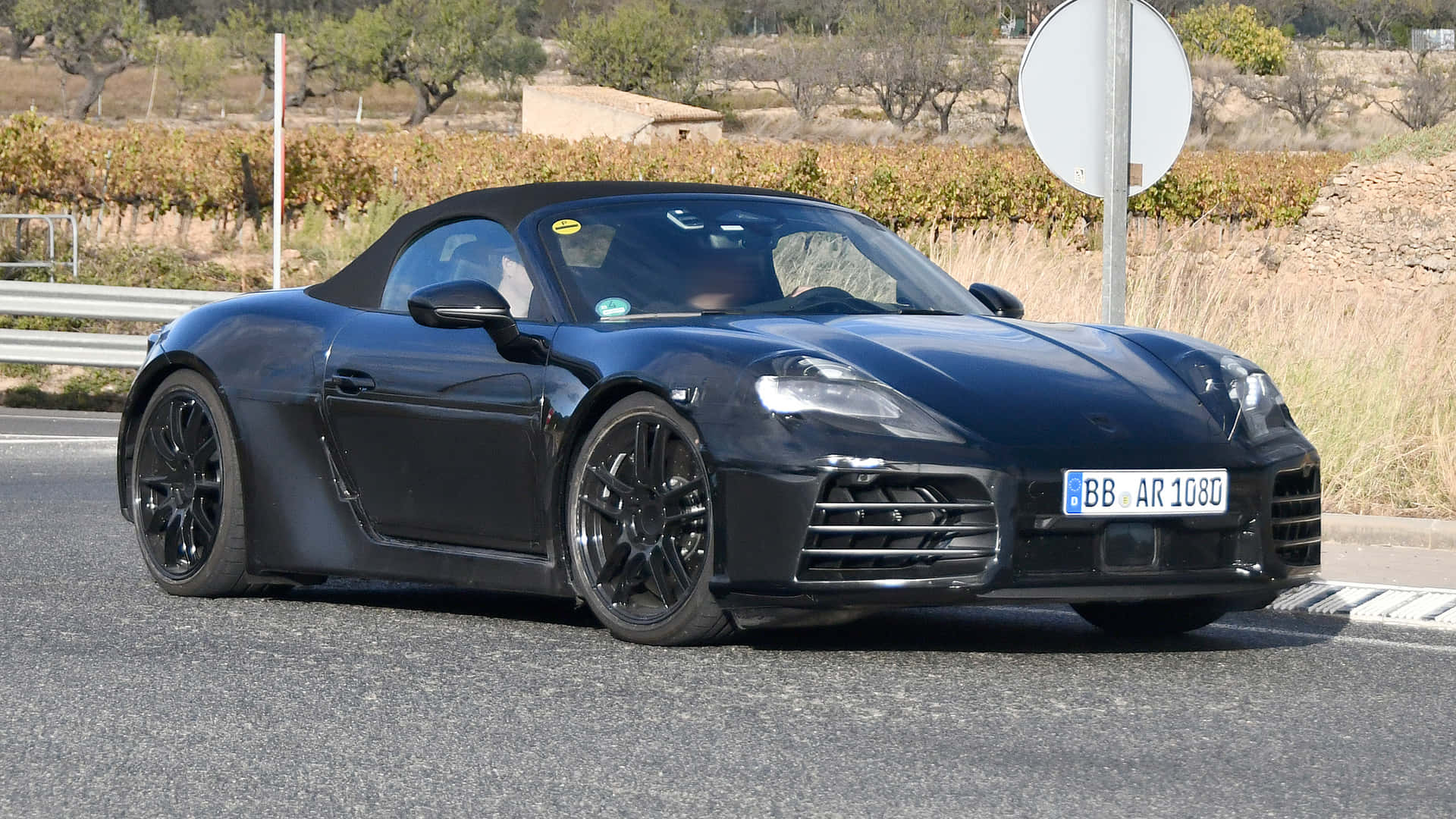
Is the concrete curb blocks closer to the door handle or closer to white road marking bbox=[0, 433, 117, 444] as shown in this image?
the door handle

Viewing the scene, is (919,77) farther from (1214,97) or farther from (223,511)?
(223,511)

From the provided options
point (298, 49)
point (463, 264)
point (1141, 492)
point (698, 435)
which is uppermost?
point (298, 49)

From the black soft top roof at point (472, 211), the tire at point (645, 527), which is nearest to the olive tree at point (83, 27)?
the black soft top roof at point (472, 211)

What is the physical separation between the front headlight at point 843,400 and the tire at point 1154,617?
1.23 m

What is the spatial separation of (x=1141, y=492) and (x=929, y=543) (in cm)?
58

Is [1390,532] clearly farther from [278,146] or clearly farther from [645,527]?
[278,146]

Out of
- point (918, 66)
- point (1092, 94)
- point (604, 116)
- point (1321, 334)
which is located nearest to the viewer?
point (1092, 94)

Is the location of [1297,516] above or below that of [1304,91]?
below

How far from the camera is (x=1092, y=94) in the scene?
9445 mm

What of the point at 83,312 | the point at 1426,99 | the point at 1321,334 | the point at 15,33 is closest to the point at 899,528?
the point at 1321,334

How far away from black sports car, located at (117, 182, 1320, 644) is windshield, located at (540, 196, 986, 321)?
10mm

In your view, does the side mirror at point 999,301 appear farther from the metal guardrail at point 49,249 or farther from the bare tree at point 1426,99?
the bare tree at point 1426,99

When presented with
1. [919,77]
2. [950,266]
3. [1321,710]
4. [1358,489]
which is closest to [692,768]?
[1321,710]

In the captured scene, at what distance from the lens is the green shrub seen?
115 metres
